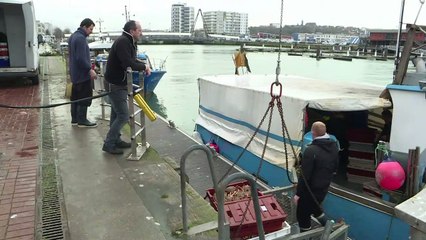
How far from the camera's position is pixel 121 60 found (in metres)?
4.99

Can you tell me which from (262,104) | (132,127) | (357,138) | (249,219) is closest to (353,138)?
(357,138)

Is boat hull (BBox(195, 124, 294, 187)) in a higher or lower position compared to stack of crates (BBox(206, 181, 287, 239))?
lower

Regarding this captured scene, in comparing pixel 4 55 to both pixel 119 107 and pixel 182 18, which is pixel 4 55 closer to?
pixel 119 107

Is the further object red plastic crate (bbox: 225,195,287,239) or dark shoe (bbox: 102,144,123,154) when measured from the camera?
dark shoe (bbox: 102,144,123,154)

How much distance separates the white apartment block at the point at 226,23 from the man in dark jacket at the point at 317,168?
4702 inches

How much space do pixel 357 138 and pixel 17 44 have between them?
39.8ft

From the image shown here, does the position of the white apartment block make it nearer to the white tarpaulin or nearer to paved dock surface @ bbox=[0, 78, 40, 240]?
the white tarpaulin

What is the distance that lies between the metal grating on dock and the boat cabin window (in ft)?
12.4

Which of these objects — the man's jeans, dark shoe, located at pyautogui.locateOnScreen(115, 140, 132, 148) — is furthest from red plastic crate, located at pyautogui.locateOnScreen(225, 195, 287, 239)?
dark shoe, located at pyautogui.locateOnScreen(115, 140, 132, 148)

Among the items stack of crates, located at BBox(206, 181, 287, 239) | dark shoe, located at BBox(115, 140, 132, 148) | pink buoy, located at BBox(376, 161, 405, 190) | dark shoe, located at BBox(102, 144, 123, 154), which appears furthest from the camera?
dark shoe, located at BBox(115, 140, 132, 148)

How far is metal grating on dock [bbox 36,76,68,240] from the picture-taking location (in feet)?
11.2

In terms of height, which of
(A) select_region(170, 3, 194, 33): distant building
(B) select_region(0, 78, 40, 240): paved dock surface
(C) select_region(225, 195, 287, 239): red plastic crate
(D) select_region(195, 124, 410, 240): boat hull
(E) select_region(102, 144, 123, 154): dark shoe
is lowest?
(D) select_region(195, 124, 410, 240): boat hull

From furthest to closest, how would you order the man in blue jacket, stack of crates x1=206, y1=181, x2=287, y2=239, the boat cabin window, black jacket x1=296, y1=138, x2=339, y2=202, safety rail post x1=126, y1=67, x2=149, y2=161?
the boat cabin window → the man in blue jacket → safety rail post x1=126, y1=67, x2=149, y2=161 → black jacket x1=296, y1=138, x2=339, y2=202 → stack of crates x1=206, y1=181, x2=287, y2=239

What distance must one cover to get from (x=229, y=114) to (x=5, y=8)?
914 cm
